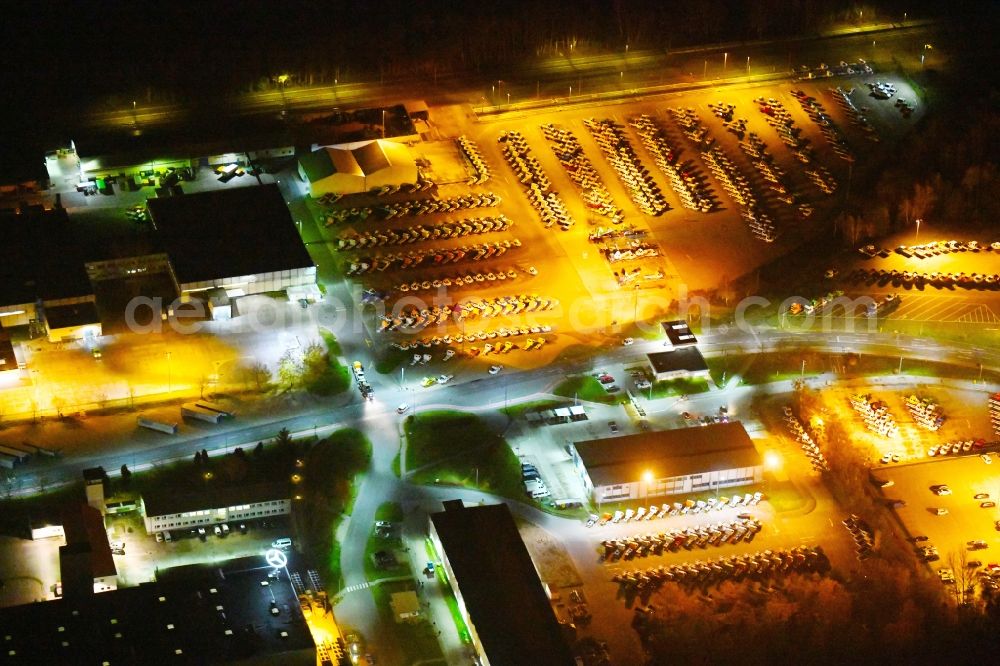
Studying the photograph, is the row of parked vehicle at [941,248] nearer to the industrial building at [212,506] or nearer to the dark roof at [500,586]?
the dark roof at [500,586]

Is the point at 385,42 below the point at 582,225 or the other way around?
the other way around

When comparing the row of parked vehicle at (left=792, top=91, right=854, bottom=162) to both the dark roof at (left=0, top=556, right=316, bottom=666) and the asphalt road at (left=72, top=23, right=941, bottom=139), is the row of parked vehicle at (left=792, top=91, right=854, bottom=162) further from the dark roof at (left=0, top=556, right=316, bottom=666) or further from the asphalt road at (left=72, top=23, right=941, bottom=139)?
the dark roof at (left=0, top=556, right=316, bottom=666)

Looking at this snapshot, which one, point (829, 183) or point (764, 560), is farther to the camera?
point (829, 183)

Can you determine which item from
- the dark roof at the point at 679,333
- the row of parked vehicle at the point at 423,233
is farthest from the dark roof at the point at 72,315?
the dark roof at the point at 679,333

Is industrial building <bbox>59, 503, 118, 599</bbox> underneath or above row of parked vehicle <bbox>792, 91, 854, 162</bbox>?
underneath

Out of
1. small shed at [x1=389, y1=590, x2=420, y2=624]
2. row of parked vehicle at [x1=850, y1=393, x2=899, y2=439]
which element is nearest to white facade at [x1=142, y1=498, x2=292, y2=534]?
small shed at [x1=389, y1=590, x2=420, y2=624]

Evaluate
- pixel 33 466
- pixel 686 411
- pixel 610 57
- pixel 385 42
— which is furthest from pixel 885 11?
pixel 33 466

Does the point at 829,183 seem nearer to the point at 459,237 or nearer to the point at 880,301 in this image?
the point at 880,301
